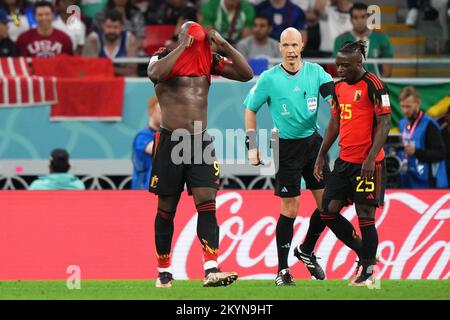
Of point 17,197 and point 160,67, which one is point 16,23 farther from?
point 160,67

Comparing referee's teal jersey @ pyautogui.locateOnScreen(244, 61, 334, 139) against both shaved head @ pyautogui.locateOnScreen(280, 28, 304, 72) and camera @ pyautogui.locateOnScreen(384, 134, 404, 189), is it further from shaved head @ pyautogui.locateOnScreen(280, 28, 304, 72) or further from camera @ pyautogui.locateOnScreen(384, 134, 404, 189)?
camera @ pyautogui.locateOnScreen(384, 134, 404, 189)

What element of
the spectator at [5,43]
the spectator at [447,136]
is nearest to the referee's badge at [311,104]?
the spectator at [447,136]

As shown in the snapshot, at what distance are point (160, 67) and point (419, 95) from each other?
8.11 meters

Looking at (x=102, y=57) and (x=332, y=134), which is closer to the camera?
(x=332, y=134)

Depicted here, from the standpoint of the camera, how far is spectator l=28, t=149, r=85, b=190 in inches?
611

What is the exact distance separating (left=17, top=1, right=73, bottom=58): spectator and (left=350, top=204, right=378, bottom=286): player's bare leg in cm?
816

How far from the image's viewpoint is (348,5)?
19.3 m

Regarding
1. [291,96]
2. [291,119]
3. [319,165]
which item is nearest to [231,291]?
[319,165]

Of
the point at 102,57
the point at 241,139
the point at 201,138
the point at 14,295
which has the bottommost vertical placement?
the point at 14,295

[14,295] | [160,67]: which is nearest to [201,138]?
[160,67]

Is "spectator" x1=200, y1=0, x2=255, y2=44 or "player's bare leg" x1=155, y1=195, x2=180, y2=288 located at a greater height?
"spectator" x1=200, y1=0, x2=255, y2=44

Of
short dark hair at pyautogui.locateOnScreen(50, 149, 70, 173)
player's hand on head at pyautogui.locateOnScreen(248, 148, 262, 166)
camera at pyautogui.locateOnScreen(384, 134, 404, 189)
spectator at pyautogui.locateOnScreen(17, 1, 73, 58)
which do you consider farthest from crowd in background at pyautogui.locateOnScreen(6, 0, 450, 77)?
player's hand on head at pyautogui.locateOnScreen(248, 148, 262, 166)

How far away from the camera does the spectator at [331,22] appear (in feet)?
62.5

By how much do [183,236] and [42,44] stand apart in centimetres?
510
